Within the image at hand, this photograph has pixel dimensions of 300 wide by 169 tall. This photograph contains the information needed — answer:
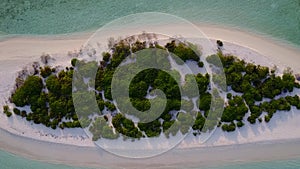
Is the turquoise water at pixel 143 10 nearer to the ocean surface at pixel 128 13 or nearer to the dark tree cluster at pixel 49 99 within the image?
the ocean surface at pixel 128 13

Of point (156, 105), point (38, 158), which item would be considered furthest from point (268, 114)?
point (38, 158)

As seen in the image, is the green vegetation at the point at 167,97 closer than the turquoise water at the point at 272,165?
Yes

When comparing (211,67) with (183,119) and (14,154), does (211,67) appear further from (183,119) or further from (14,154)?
(14,154)

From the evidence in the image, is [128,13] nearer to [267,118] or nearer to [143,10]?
[143,10]

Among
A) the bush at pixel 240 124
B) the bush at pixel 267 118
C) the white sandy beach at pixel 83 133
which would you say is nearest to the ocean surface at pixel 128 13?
the white sandy beach at pixel 83 133

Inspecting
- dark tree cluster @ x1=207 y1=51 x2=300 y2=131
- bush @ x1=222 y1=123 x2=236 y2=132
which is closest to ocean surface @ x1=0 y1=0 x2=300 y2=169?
dark tree cluster @ x1=207 y1=51 x2=300 y2=131

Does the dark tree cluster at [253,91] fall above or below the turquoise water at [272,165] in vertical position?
above

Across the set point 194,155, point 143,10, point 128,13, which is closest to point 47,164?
point 194,155
